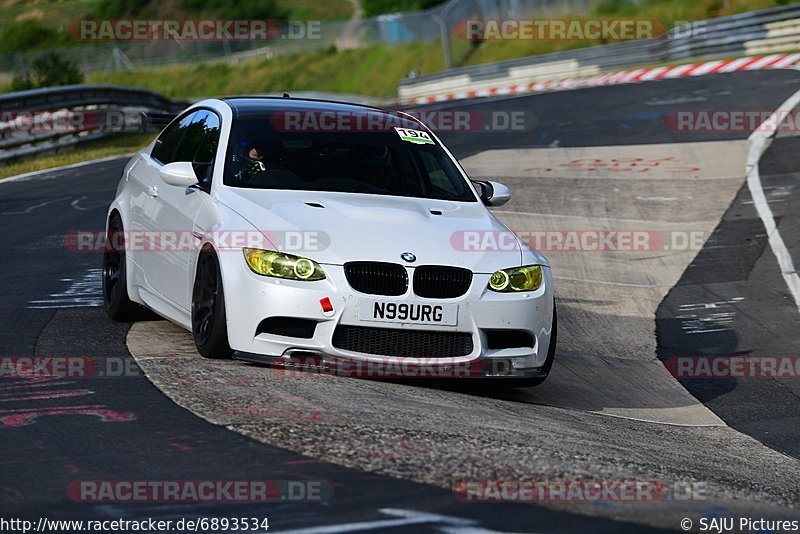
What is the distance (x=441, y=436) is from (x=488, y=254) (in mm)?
1924

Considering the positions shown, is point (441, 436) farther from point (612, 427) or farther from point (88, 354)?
point (88, 354)

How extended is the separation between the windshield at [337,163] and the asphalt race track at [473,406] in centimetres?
117

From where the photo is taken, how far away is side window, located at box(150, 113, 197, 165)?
8.88 metres

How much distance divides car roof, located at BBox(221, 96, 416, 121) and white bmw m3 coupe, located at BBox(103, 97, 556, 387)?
2cm

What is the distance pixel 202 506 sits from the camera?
4.52 meters

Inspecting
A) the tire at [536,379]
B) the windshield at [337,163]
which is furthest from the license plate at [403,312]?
the windshield at [337,163]

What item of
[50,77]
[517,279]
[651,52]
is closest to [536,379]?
[517,279]

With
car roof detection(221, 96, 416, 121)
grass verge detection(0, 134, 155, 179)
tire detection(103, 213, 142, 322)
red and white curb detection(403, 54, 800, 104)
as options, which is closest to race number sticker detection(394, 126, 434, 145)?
car roof detection(221, 96, 416, 121)

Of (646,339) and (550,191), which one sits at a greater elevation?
(550,191)

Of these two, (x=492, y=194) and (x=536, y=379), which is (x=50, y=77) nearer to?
(x=492, y=194)

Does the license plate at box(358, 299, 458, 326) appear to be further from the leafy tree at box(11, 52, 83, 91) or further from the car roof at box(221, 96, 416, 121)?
the leafy tree at box(11, 52, 83, 91)

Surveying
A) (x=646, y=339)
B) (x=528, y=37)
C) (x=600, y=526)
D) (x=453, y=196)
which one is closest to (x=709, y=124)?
(x=646, y=339)

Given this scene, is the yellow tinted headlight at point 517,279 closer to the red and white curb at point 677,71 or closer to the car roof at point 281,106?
the car roof at point 281,106

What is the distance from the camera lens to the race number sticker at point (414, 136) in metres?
8.63
